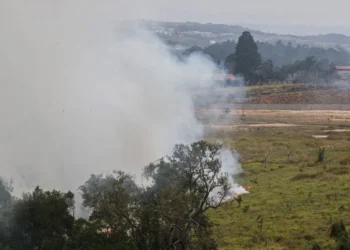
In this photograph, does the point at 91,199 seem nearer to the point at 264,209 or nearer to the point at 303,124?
the point at 264,209

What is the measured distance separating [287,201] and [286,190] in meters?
2.70

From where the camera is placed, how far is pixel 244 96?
87.4 m

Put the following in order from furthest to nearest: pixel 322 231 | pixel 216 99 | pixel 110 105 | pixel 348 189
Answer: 1. pixel 216 99
2. pixel 110 105
3. pixel 348 189
4. pixel 322 231

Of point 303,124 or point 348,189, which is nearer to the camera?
point 348,189

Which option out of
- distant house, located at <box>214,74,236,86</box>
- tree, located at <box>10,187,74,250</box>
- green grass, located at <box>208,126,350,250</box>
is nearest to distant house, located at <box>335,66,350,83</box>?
distant house, located at <box>214,74,236,86</box>

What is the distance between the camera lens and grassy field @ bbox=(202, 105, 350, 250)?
22.4 metres

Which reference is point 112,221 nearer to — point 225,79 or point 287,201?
point 287,201

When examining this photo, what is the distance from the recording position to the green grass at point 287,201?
2216cm

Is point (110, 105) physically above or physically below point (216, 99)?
above

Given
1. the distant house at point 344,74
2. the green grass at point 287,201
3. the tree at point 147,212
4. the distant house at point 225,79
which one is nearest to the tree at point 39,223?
the tree at point 147,212

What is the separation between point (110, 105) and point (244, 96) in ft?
165

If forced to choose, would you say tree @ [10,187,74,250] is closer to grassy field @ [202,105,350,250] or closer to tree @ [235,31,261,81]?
grassy field @ [202,105,350,250]

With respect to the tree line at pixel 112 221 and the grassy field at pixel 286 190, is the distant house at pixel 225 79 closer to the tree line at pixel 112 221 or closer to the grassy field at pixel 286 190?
the grassy field at pixel 286 190

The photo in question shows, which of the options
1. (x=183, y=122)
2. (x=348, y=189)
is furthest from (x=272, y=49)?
(x=348, y=189)
